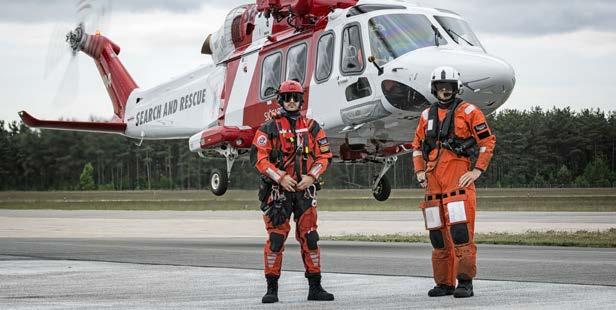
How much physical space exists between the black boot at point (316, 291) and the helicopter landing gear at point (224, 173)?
41.7ft

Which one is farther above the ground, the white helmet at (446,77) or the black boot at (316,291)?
the white helmet at (446,77)

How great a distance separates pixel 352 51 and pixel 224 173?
5.67 m

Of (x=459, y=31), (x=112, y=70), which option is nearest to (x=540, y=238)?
(x=459, y=31)

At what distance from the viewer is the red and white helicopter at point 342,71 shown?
17734 millimetres

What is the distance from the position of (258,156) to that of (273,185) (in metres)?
0.31

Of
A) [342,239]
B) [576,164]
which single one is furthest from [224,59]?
[576,164]

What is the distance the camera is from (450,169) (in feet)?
32.7

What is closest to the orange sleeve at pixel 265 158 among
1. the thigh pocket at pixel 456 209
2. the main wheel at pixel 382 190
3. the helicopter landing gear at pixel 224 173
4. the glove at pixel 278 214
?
the glove at pixel 278 214

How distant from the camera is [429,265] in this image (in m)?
13.0

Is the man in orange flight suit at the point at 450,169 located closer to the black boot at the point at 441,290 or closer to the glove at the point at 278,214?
the black boot at the point at 441,290

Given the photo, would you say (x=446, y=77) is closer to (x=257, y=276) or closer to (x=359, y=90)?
(x=257, y=276)

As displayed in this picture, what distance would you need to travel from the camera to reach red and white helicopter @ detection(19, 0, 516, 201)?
17.7 metres

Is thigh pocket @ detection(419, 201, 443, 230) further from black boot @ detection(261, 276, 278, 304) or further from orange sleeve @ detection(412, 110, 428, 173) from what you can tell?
black boot @ detection(261, 276, 278, 304)

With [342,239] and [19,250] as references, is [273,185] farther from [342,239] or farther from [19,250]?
[342,239]
